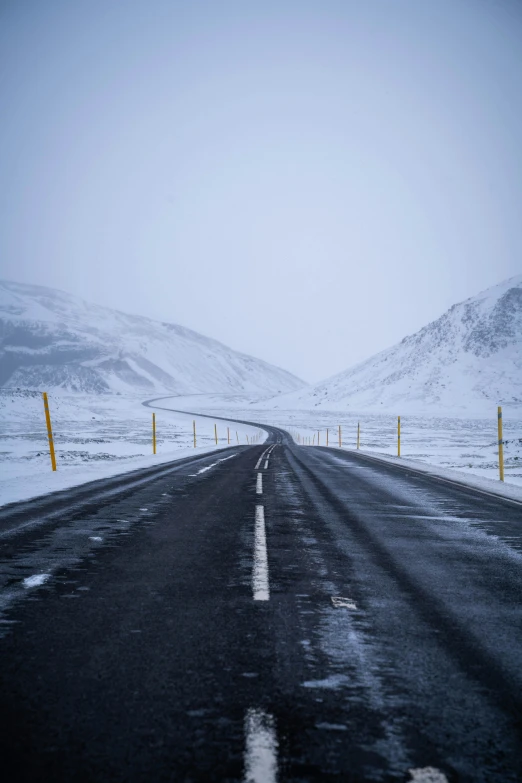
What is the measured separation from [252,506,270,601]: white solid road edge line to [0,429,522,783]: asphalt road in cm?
3

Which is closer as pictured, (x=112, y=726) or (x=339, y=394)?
(x=112, y=726)

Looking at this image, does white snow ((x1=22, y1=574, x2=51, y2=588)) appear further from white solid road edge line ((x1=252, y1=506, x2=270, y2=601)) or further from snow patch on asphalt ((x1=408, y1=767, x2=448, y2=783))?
snow patch on asphalt ((x1=408, y1=767, x2=448, y2=783))

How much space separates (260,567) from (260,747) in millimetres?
2779

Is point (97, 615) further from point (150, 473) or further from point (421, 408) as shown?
point (421, 408)

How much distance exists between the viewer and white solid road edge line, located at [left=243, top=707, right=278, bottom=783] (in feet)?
5.98

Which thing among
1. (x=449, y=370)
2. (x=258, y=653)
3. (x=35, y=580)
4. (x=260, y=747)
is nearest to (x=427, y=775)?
(x=260, y=747)

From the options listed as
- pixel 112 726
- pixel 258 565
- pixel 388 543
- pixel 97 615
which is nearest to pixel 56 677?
pixel 112 726

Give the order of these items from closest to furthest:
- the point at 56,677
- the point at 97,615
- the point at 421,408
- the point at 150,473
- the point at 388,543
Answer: the point at 56,677 → the point at 97,615 → the point at 388,543 → the point at 150,473 → the point at 421,408

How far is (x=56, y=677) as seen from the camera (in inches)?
103

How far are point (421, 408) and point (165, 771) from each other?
104 metres

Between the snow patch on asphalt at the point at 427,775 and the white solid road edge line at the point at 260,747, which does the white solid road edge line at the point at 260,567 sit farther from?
the snow patch on asphalt at the point at 427,775

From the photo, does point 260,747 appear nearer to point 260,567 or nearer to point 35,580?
point 260,567

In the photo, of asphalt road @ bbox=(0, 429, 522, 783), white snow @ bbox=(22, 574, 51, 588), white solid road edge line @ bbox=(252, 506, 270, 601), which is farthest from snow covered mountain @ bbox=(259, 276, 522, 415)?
white snow @ bbox=(22, 574, 51, 588)

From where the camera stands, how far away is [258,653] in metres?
2.95
